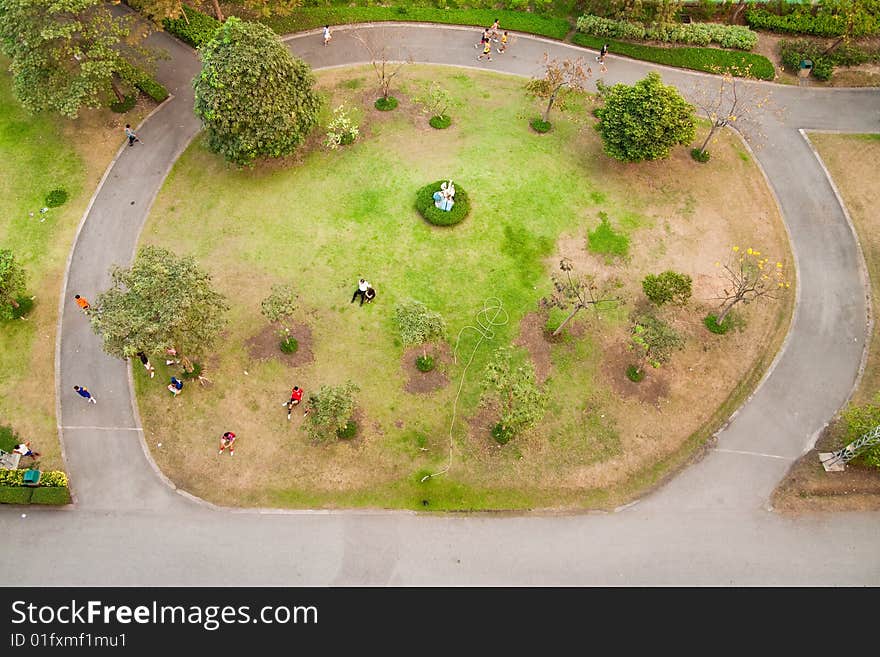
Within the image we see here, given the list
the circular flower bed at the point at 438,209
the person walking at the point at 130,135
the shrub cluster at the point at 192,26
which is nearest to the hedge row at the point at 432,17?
the shrub cluster at the point at 192,26

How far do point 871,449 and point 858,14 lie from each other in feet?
94.8

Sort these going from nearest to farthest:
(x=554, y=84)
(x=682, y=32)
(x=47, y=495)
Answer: (x=47, y=495) → (x=554, y=84) → (x=682, y=32)

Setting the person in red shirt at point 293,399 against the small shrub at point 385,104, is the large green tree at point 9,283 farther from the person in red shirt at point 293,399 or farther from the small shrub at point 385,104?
the small shrub at point 385,104

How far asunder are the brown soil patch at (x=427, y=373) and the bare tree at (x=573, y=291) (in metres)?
5.55

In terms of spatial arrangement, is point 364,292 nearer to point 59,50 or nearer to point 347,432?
point 347,432

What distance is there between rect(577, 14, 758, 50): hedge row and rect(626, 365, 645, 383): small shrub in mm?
26044

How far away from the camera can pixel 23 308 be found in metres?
28.6

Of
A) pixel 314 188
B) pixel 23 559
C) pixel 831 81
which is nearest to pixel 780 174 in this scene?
pixel 831 81

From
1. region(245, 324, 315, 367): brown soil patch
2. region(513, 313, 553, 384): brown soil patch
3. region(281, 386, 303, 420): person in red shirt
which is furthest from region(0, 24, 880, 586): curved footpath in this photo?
region(513, 313, 553, 384): brown soil patch

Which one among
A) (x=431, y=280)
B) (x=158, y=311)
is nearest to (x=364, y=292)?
(x=431, y=280)

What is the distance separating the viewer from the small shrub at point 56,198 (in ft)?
106

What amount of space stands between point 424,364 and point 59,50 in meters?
25.2

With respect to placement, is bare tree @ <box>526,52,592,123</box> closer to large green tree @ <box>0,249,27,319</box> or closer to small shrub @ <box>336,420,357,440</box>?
small shrub @ <box>336,420,357,440</box>

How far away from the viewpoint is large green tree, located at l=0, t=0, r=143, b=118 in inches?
1183
